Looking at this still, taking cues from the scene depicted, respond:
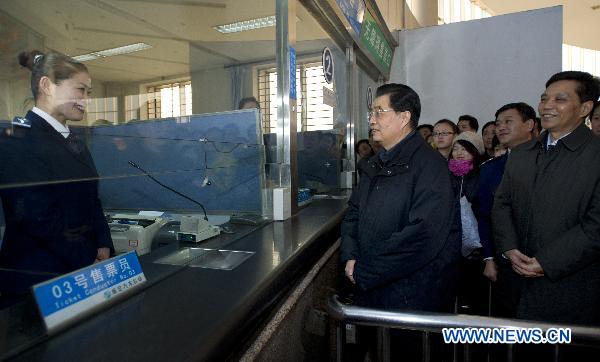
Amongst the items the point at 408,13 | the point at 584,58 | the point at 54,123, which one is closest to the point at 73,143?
the point at 54,123

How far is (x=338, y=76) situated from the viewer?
131 inches

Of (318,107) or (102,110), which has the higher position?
(318,107)

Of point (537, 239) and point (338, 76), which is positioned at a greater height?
point (338, 76)

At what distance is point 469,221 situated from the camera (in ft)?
6.37

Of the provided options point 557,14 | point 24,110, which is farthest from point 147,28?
point 557,14

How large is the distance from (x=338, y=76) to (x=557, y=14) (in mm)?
2573

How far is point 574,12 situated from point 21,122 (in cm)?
1008

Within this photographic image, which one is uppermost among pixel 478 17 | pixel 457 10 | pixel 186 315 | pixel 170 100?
pixel 478 17

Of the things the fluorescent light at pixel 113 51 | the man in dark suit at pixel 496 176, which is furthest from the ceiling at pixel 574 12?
the fluorescent light at pixel 113 51

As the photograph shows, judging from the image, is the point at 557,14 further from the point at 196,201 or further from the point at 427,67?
the point at 196,201

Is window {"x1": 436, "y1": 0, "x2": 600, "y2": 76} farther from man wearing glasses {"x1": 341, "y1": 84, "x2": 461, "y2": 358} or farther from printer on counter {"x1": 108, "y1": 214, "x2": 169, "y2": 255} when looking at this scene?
printer on counter {"x1": 108, "y1": 214, "x2": 169, "y2": 255}

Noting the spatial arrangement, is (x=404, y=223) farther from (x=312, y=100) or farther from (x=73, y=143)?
(x=312, y=100)

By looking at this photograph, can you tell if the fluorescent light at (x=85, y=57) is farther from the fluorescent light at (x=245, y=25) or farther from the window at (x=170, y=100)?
the fluorescent light at (x=245, y=25)

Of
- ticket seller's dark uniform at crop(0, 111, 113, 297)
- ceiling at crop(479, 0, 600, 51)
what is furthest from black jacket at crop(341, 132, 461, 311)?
ceiling at crop(479, 0, 600, 51)
